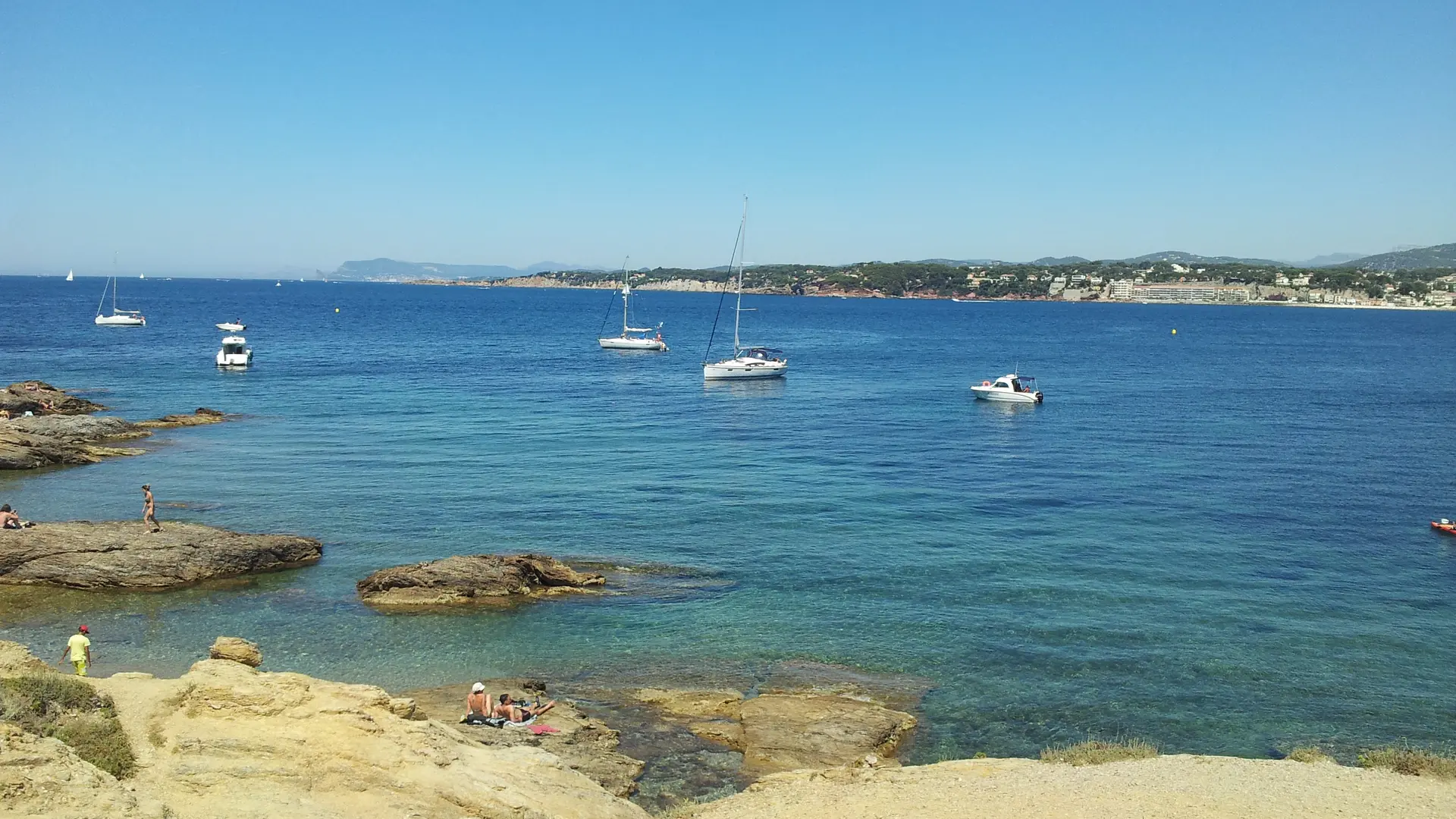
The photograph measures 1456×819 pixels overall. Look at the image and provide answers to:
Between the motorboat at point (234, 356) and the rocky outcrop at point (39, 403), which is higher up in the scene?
the motorboat at point (234, 356)

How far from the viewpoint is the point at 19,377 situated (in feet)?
240

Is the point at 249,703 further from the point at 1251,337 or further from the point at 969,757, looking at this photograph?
the point at 1251,337

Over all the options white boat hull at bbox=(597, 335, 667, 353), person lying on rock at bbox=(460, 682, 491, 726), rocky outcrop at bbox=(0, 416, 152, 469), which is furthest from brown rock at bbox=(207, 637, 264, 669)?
white boat hull at bbox=(597, 335, 667, 353)

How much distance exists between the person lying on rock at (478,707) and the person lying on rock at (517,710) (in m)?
0.26

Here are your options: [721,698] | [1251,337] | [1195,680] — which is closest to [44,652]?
[721,698]

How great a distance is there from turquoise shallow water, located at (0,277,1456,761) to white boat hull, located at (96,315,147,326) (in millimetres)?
50781

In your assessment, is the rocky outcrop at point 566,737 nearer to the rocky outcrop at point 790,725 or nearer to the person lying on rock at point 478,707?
the person lying on rock at point 478,707

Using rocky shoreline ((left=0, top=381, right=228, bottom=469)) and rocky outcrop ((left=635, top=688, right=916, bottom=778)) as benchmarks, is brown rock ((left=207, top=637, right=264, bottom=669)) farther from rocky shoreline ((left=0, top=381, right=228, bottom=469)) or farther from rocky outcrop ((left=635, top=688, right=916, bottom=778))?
rocky shoreline ((left=0, top=381, right=228, bottom=469))

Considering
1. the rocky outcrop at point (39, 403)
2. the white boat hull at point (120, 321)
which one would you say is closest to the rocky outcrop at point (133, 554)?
the rocky outcrop at point (39, 403)

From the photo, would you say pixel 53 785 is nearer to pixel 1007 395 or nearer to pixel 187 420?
pixel 187 420

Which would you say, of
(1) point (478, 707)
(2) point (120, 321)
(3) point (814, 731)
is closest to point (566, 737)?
(1) point (478, 707)

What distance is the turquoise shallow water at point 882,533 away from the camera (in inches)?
901

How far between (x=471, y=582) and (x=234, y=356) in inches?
2559

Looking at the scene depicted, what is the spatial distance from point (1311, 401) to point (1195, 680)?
188 feet
